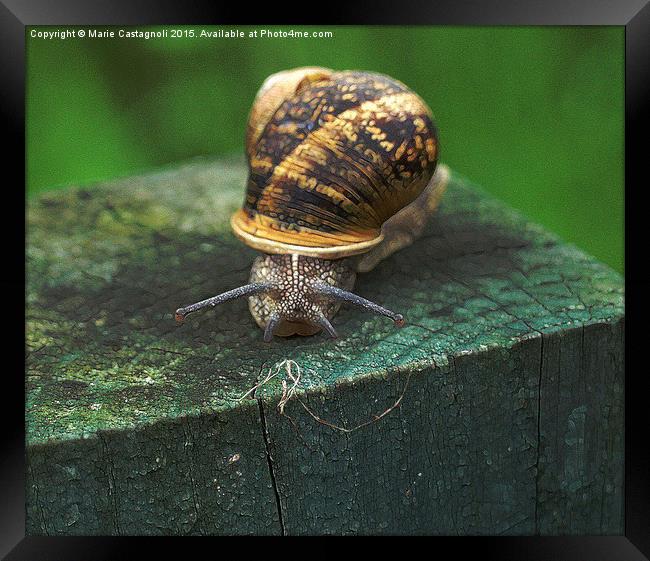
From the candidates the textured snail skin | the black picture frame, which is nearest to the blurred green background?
the black picture frame

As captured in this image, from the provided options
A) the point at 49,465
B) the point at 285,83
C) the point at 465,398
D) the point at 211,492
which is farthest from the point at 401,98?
the point at 49,465

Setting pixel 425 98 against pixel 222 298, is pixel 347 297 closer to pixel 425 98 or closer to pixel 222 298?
pixel 222 298

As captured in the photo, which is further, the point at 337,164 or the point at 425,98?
the point at 425,98

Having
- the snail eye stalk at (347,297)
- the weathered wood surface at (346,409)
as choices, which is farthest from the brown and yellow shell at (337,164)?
the weathered wood surface at (346,409)
